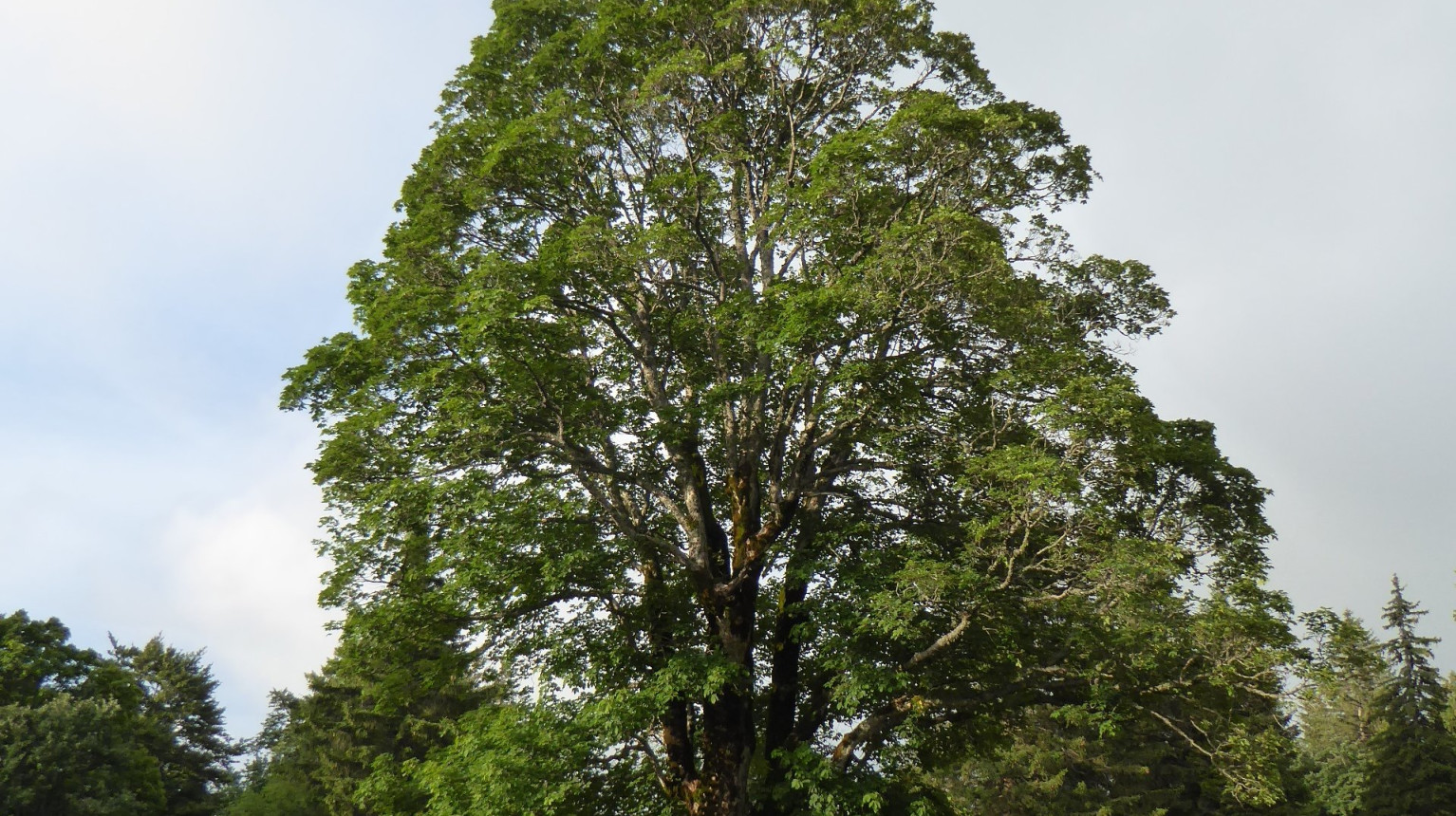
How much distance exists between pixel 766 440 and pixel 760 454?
28cm

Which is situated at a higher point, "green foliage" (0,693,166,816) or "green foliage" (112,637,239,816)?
"green foliage" (112,637,239,816)

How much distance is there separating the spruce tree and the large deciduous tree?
27.7m

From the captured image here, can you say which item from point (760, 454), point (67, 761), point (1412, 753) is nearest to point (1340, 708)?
point (1412, 753)

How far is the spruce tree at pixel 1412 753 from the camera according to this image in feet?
109

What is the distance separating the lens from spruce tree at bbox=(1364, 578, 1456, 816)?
1310 inches

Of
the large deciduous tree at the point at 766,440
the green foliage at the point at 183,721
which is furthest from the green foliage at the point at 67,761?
the large deciduous tree at the point at 766,440

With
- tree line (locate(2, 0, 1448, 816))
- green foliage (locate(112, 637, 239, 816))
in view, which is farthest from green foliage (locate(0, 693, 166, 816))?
tree line (locate(2, 0, 1448, 816))

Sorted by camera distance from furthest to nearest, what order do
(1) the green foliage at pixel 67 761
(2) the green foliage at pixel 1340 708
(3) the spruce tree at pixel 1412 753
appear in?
(3) the spruce tree at pixel 1412 753 < (1) the green foliage at pixel 67 761 < (2) the green foliage at pixel 1340 708

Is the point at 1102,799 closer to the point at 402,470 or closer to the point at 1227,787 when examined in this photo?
the point at 1227,787

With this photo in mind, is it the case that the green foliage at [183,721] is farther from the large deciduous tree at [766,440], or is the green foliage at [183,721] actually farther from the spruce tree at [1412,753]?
the spruce tree at [1412,753]

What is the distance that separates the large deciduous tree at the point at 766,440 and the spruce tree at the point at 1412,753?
27712mm

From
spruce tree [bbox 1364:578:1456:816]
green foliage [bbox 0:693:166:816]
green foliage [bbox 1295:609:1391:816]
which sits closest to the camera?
green foliage [bbox 1295:609:1391:816]

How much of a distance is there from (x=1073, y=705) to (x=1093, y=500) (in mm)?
2860

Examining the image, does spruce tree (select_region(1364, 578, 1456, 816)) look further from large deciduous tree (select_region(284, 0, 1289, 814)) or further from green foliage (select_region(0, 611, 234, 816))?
green foliage (select_region(0, 611, 234, 816))
